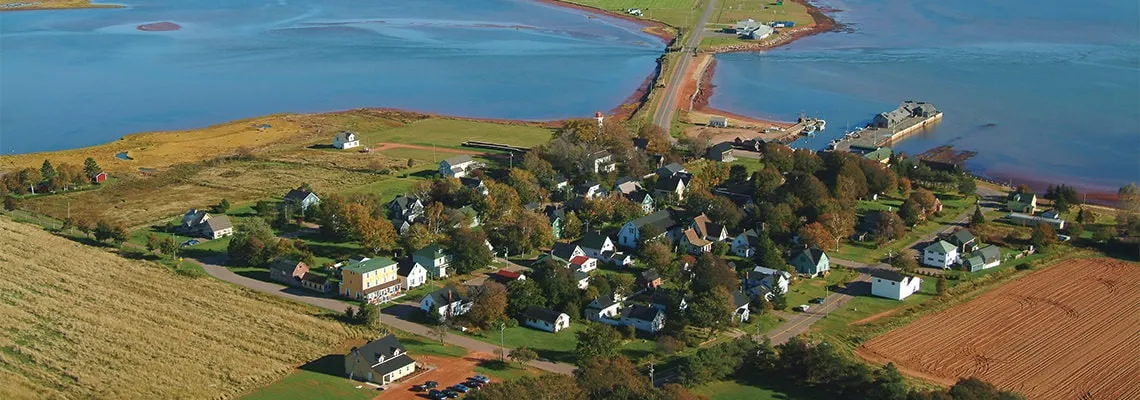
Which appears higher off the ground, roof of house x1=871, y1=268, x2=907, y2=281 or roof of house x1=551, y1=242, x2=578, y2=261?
roof of house x1=871, y1=268, x2=907, y2=281

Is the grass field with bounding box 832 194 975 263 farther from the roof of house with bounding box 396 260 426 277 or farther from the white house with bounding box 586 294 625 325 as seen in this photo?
the roof of house with bounding box 396 260 426 277

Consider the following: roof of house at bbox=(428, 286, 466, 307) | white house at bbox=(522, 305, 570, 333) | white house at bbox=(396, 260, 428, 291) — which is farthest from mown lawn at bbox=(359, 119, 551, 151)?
white house at bbox=(522, 305, 570, 333)

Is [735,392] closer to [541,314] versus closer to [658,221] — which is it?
[541,314]

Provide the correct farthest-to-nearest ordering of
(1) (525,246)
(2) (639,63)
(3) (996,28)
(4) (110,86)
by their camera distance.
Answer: (3) (996,28), (2) (639,63), (4) (110,86), (1) (525,246)

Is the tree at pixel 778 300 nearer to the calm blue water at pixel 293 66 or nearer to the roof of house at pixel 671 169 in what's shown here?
the roof of house at pixel 671 169

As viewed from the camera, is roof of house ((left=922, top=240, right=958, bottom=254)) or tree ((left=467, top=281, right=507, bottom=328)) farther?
roof of house ((left=922, top=240, right=958, bottom=254))

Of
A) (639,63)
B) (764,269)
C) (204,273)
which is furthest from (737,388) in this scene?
(639,63)

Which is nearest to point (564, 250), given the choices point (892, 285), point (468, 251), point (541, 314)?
point (468, 251)

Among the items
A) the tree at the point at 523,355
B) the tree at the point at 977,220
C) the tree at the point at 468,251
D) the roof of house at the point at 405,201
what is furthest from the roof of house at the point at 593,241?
the tree at the point at 977,220

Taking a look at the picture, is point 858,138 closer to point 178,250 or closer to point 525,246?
point 525,246
